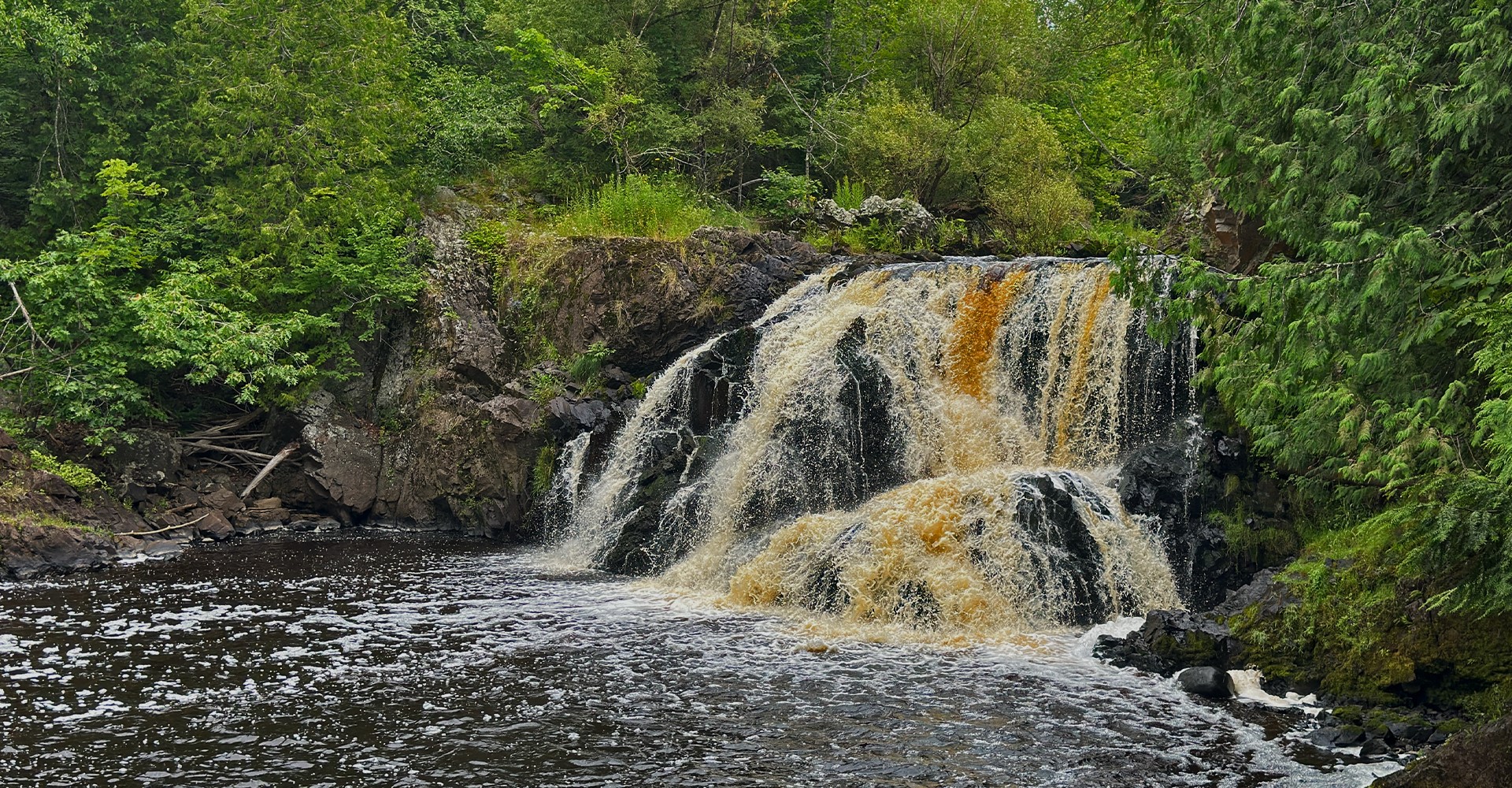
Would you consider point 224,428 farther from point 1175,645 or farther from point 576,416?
point 1175,645

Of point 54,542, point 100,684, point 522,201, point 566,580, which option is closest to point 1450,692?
point 566,580

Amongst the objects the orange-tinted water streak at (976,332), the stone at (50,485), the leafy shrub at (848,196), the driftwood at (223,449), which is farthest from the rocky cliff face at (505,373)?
the orange-tinted water streak at (976,332)

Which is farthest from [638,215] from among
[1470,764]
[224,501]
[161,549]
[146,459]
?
[1470,764]

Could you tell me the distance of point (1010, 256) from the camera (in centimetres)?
2314

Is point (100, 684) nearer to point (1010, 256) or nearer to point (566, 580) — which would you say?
point (566, 580)

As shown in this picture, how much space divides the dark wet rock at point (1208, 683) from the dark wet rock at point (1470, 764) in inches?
126

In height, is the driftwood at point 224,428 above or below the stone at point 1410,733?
above

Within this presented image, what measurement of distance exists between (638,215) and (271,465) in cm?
855

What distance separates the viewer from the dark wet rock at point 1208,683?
998 cm

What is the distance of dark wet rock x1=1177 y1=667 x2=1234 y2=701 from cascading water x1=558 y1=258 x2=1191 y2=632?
235 centimetres

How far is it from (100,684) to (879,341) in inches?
446

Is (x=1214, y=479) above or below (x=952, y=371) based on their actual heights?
below

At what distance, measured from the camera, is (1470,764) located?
6.44 m

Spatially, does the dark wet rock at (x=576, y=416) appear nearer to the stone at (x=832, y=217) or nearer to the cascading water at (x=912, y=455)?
the cascading water at (x=912, y=455)
